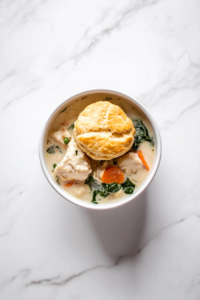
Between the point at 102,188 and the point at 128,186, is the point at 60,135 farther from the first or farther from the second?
the point at 128,186

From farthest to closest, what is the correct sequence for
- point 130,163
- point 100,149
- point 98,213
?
point 98,213 < point 130,163 < point 100,149

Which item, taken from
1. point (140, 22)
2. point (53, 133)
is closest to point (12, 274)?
point (53, 133)

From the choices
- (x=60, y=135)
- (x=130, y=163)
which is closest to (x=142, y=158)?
(x=130, y=163)

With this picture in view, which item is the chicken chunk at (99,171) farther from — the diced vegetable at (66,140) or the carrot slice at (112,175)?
the diced vegetable at (66,140)

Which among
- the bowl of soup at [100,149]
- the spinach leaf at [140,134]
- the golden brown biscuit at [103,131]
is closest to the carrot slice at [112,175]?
the bowl of soup at [100,149]

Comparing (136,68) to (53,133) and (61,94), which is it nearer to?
(61,94)

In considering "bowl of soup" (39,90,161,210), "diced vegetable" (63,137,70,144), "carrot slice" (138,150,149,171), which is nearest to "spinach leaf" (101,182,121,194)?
"bowl of soup" (39,90,161,210)
